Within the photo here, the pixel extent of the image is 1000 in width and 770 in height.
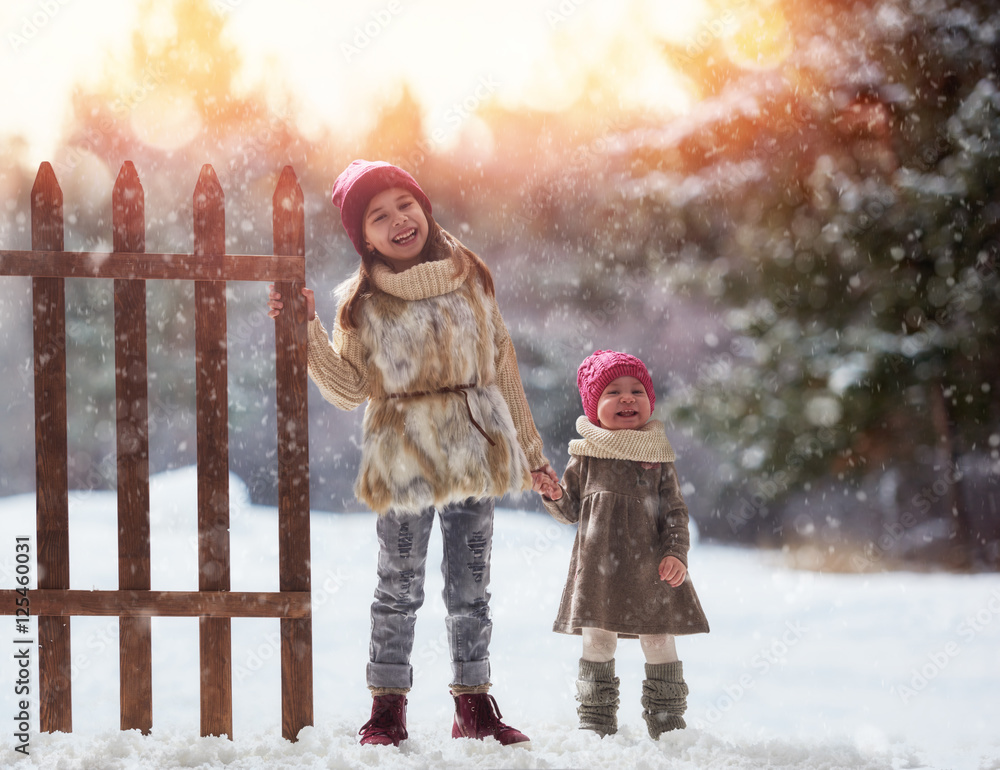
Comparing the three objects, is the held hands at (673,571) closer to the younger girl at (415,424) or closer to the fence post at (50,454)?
the younger girl at (415,424)

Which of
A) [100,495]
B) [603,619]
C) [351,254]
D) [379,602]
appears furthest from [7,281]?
[603,619]

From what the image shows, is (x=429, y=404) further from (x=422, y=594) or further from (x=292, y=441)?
(x=422, y=594)

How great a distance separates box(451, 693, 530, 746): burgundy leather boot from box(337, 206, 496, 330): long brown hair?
4.09 ft

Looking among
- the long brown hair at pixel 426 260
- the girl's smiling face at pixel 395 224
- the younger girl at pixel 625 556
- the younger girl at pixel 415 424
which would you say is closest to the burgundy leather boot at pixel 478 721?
the younger girl at pixel 415 424

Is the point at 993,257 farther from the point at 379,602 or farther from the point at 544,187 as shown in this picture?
the point at 379,602

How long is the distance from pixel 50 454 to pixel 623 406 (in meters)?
1.86

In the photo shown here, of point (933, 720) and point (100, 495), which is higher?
point (100, 495)

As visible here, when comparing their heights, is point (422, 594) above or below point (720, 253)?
below

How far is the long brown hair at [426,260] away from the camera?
2805mm

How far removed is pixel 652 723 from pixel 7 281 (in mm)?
5792

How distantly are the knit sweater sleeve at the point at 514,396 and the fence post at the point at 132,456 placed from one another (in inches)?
45.2

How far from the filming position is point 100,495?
6.88m

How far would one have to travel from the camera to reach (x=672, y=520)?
279 cm

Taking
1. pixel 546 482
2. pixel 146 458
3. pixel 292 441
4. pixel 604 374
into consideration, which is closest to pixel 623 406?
pixel 604 374
